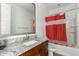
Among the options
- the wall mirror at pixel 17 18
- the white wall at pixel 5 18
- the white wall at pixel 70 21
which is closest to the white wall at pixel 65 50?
the white wall at pixel 70 21

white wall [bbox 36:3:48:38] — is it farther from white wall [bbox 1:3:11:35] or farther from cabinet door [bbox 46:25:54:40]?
white wall [bbox 1:3:11:35]

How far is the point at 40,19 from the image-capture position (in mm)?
1211

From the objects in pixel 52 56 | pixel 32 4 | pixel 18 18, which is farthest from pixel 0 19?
pixel 52 56

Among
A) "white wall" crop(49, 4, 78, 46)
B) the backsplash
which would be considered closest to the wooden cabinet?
the backsplash

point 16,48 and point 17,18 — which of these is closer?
point 16,48

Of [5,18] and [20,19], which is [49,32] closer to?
[20,19]

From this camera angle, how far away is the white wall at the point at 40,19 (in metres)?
1.19

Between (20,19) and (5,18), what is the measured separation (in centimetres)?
18

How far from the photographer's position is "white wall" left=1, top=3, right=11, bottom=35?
1162 millimetres

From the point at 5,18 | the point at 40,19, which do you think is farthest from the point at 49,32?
the point at 5,18

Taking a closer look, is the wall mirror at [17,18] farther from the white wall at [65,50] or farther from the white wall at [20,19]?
the white wall at [65,50]

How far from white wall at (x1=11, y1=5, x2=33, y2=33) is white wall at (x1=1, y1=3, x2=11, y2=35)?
55 mm

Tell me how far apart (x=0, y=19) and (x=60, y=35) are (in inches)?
29.5

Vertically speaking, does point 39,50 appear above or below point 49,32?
below
